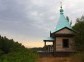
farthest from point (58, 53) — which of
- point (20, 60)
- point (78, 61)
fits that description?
point (20, 60)

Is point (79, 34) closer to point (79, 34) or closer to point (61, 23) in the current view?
point (79, 34)

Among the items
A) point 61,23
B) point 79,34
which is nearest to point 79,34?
point 79,34

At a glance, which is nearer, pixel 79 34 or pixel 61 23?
pixel 79 34

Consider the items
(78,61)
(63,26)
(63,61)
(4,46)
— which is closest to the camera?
(4,46)

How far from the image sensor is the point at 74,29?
35.7m

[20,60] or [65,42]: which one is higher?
[65,42]

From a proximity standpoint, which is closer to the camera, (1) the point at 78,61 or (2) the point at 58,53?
(1) the point at 78,61

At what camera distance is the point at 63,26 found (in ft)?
120

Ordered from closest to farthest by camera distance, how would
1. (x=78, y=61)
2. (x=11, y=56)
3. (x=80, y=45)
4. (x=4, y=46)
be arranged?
1. (x=11, y=56)
2. (x=4, y=46)
3. (x=78, y=61)
4. (x=80, y=45)

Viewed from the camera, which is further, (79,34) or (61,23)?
(61,23)

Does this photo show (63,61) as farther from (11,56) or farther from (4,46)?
(11,56)

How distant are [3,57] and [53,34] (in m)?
20.0

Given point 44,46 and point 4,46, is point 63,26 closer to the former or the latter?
point 44,46

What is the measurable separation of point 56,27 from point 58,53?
3.66m
